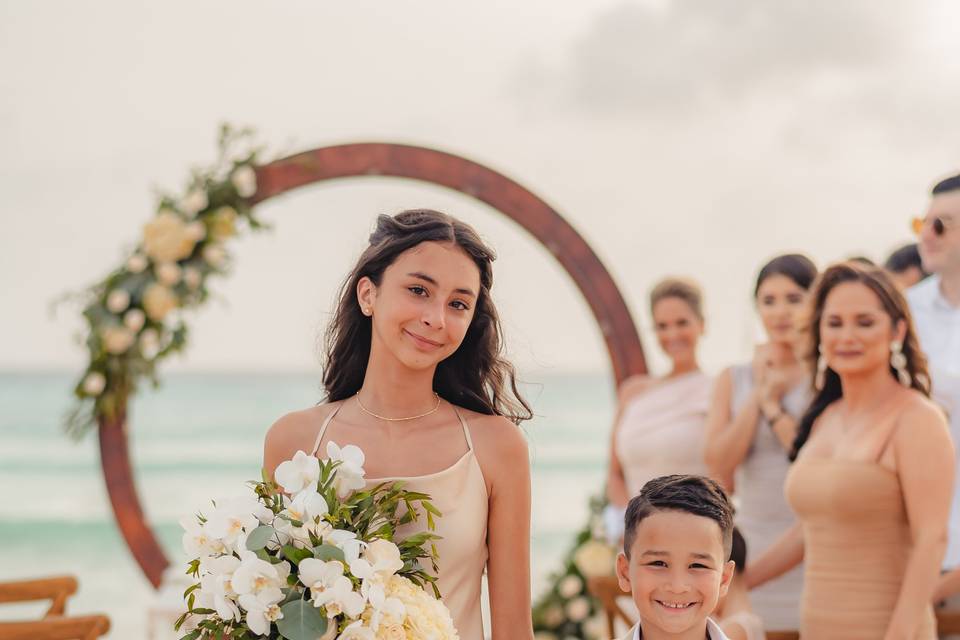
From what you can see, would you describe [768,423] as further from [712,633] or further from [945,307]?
[712,633]

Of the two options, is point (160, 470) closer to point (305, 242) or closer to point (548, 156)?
point (305, 242)

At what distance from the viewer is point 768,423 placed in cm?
477

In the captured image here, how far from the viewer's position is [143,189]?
24594 millimetres

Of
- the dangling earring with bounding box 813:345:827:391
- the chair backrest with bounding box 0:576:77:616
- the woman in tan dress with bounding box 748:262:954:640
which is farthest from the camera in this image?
the chair backrest with bounding box 0:576:77:616

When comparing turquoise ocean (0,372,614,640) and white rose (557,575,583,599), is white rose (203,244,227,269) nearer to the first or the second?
white rose (557,575,583,599)

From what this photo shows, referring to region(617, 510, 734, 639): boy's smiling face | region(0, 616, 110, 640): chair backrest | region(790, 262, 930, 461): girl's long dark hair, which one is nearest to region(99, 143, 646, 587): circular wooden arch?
region(790, 262, 930, 461): girl's long dark hair

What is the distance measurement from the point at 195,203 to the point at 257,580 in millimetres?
4187

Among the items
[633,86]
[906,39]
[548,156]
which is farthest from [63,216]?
[906,39]

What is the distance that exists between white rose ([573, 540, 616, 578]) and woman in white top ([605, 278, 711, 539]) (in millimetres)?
913

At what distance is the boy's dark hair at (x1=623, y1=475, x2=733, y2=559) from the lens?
2.69 metres

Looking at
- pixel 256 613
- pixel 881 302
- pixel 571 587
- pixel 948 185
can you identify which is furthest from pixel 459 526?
pixel 571 587

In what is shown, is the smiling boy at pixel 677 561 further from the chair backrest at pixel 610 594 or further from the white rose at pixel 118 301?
the white rose at pixel 118 301

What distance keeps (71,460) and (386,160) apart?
19072mm

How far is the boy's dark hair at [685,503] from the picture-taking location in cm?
269
